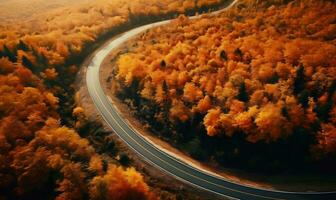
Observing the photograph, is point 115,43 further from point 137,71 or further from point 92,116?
point 92,116

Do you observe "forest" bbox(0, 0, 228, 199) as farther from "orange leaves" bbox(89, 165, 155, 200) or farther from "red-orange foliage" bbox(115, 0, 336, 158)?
"red-orange foliage" bbox(115, 0, 336, 158)

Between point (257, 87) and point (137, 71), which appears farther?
point (137, 71)

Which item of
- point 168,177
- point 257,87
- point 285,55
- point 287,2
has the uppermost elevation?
point 287,2

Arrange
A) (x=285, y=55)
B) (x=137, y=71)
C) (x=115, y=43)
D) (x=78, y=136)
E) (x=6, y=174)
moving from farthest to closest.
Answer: (x=115, y=43), (x=137, y=71), (x=285, y=55), (x=78, y=136), (x=6, y=174)

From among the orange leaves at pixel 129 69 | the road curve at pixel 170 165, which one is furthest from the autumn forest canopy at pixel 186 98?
the road curve at pixel 170 165

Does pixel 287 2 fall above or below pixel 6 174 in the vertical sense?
above

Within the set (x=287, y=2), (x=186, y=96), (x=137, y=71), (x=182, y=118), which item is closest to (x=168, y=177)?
(x=182, y=118)

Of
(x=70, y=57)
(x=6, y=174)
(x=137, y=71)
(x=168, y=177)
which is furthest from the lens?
(x=70, y=57)
